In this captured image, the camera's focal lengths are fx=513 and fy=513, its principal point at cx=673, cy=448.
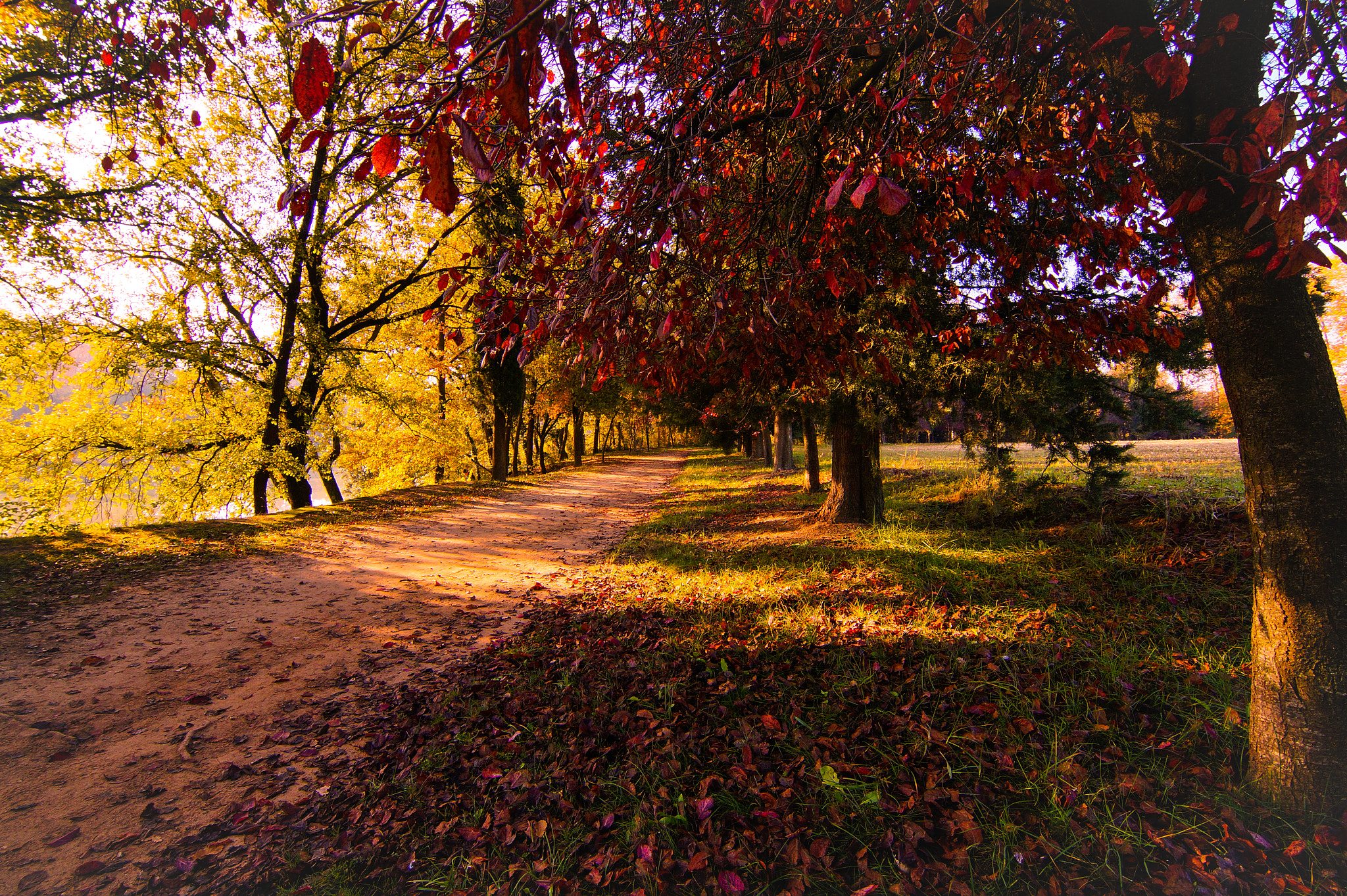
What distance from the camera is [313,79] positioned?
1.46 m

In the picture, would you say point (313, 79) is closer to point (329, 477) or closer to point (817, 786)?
point (817, 786)

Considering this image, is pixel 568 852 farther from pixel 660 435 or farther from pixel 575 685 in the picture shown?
pixel 660 435

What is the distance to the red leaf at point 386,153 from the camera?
1.36m

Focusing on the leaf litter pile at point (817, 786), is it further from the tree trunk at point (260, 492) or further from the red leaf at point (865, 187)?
the tree trunk at point (260, 492)

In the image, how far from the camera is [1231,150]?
7.12ft

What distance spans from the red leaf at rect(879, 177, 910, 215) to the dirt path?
409 centimetres

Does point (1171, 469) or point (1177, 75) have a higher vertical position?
point (1177, 75)

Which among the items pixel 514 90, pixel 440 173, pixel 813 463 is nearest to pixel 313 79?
pixel 440 173

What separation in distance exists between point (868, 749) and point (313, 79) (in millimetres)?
3836

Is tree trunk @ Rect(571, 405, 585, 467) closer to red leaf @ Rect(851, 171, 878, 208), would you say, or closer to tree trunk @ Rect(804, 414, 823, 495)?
tree trunk @ Rect(804, 414, 823, 495)

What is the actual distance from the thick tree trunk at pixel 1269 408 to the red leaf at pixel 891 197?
170 cm

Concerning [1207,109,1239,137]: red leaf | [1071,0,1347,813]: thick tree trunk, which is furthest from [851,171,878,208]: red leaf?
[1207,109,1239,137]: red leaf

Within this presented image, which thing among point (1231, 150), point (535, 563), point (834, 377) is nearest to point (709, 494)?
point (535, 563)

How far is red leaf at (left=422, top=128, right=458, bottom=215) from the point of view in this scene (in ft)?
4.25
